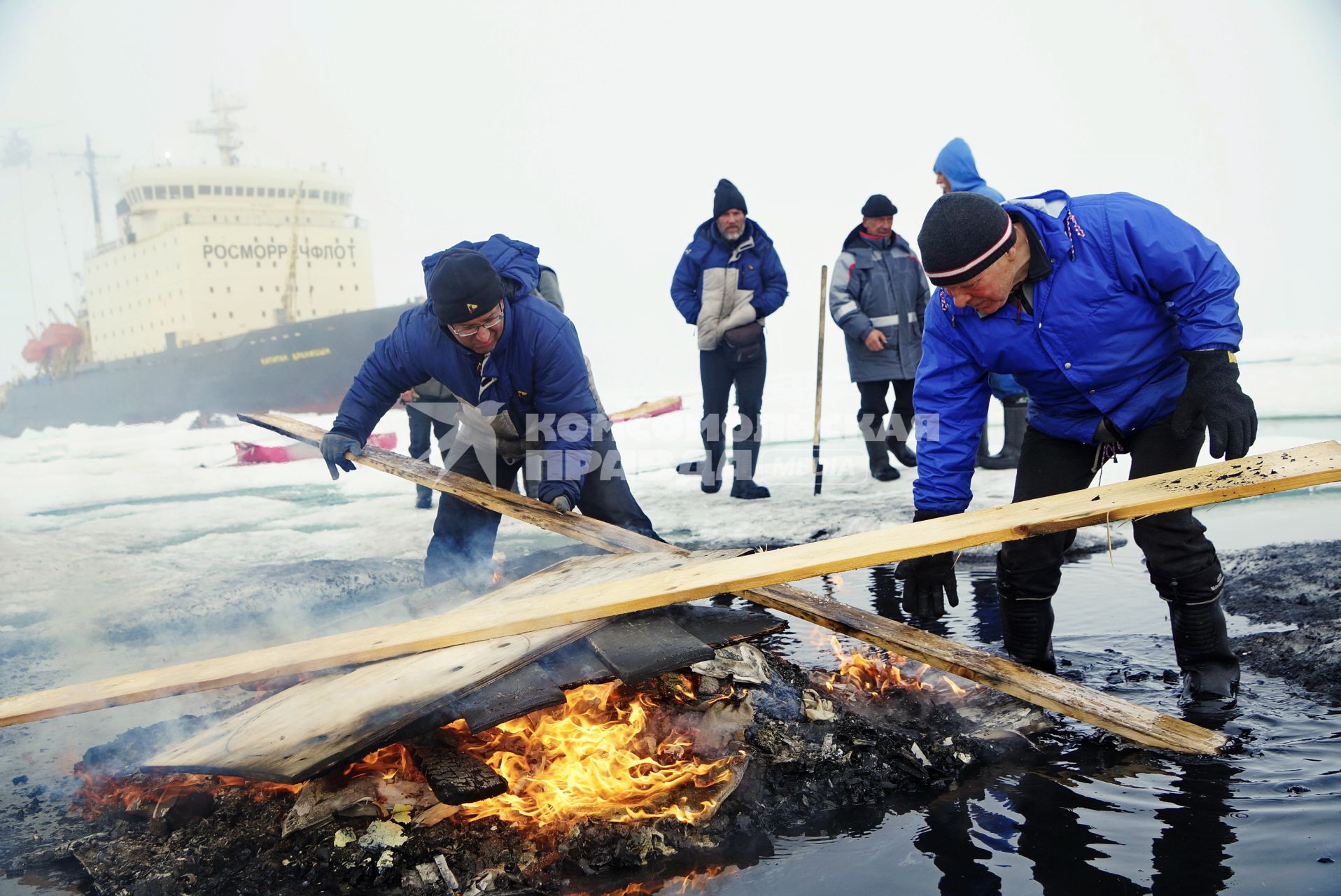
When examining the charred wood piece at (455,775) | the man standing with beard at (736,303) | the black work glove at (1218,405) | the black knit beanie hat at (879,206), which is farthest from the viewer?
the man standing with beard at (736,303)

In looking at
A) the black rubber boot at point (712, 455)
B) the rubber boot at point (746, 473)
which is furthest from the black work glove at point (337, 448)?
the black rubber boot at point (712, 455)

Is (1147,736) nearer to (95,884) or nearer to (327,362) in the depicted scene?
(95,884)

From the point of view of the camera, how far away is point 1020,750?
122 inches

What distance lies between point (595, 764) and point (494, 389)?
224 cm

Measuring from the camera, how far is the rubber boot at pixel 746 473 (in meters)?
8.00

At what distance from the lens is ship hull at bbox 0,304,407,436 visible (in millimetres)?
24938

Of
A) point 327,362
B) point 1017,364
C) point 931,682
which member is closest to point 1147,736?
point 931,682

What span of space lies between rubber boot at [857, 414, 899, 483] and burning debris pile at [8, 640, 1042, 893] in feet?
16.5

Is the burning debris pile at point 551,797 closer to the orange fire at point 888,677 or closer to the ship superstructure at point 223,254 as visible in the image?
the orange fire at point 888,677

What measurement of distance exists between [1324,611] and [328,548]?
6.63m

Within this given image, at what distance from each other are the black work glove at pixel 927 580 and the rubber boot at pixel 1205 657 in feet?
2.69

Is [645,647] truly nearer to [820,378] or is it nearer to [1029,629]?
[1029,629]

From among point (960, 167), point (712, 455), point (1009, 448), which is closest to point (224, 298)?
point (712, 455)

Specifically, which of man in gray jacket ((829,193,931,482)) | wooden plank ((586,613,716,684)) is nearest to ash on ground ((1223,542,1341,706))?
wooden plank ((586,613,716,684))
